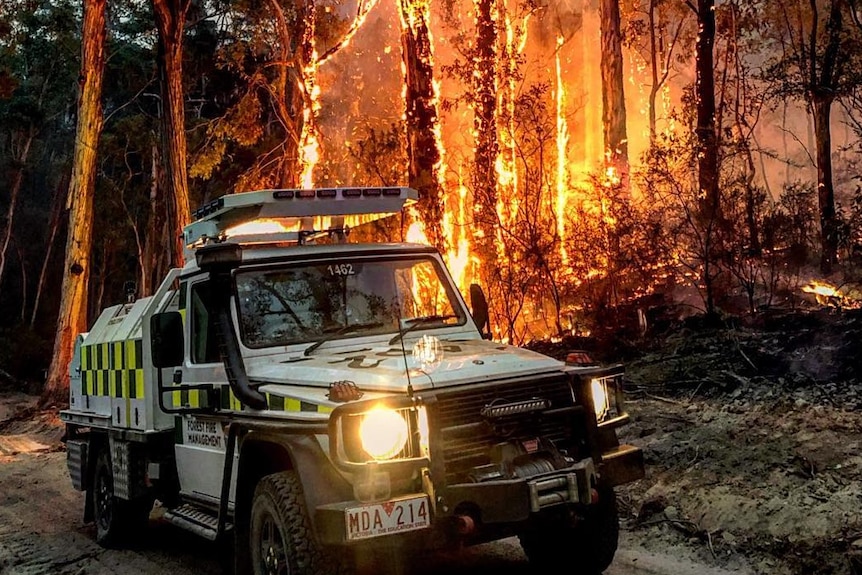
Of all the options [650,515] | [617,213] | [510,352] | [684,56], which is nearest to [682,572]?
[650,515]

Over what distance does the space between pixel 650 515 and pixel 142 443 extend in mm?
3995

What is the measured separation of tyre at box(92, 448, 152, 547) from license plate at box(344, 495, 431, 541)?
374 cm

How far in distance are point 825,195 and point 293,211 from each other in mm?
15282

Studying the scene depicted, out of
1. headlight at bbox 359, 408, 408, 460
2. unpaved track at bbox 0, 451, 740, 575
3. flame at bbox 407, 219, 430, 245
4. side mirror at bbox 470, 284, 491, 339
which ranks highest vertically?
flame at bbox 407, 219, 430, 245

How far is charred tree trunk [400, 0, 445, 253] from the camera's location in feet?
51.6

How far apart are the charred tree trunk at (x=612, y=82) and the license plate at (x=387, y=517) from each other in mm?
17661

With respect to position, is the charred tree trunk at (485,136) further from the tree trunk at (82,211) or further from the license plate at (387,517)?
the license plate at (387,517)

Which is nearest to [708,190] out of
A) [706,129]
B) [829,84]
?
[706,129]

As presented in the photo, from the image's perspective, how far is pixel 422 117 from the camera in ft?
52.6

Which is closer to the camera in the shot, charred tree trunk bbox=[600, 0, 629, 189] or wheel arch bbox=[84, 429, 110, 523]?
wheel arch bbox=[84, 429, 110, 523]

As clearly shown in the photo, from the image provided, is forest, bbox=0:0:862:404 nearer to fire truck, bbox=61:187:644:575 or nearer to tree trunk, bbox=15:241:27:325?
tree trunk, bbox=15:241:27:325

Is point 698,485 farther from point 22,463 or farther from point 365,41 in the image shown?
point 365,41

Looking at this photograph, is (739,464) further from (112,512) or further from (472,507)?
(112,512)

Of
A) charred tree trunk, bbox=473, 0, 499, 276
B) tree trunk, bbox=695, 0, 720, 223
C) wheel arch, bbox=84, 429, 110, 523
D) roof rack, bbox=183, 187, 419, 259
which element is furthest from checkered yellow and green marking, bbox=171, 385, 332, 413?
charred tree trunk, bbox=473, 0, 499, 276
